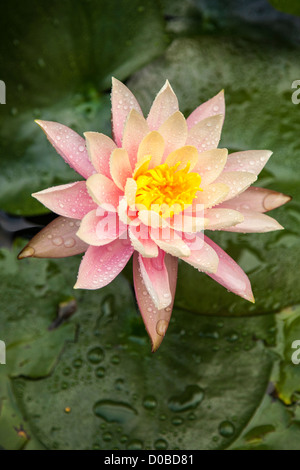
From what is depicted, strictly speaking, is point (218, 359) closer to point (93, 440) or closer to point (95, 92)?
point (93, 440)

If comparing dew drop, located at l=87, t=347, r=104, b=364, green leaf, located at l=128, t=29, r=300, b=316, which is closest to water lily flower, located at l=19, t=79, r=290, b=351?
green leaf, located at l=128, t=29, r=300, b=316

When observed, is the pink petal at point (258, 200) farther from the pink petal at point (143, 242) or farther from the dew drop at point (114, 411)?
the dew drop at point (114, 411)

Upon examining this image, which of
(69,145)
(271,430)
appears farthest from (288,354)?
(69,145)

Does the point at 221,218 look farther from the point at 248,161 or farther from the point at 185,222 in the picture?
the point at 248,161

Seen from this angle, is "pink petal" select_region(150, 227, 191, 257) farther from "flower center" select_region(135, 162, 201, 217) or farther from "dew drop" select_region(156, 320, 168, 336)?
"dew drop" select_region(156, 320, 168, 336)

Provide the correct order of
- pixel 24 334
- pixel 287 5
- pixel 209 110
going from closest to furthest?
pixel 209 110
pixel 24 334
pixel 287 5
